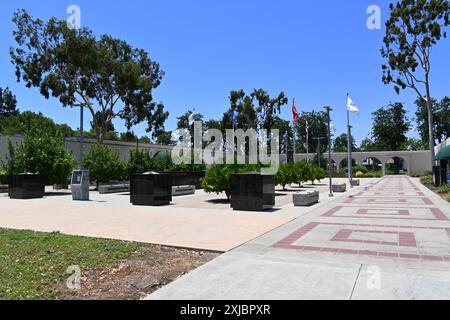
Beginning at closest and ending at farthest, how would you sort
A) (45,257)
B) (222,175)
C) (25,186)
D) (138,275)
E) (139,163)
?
1. (138,275)
2. (45,257)
3. (222,175)
4. (25,186)
5. (139,163)

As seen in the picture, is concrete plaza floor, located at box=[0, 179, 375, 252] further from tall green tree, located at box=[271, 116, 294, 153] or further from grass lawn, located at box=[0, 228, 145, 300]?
tall green tree, located at box=[271, 116, 294, 153]

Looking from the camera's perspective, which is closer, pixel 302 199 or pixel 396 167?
pixel 302 199

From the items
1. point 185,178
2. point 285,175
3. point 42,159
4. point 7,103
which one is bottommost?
point 185,178

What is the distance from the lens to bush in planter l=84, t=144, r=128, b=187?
2722cm

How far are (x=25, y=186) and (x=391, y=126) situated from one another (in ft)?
295

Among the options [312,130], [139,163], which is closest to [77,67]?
[139,163]

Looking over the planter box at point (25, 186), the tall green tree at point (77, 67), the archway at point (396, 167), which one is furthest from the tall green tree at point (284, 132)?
the planter box at point (25, 186)

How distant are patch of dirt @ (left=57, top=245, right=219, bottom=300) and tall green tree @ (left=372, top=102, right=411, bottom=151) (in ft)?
317

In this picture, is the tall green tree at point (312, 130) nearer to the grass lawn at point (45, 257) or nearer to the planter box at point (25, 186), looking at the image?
the planter box at point (25, 186)

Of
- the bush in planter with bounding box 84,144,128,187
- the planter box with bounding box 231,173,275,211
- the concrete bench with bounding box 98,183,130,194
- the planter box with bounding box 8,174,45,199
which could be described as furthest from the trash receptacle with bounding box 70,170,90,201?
the planter box with bounding box 231,173,275,211

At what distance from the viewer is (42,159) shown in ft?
76.8

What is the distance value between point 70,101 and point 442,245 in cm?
3670

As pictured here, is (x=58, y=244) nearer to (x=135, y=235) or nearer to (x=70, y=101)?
(x=135, y=235)

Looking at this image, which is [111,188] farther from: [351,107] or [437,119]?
[437,119]
